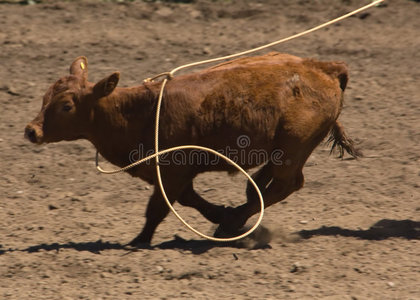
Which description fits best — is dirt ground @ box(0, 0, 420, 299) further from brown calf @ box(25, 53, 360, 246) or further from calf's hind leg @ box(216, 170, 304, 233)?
brown calf @ box(25, 53, 360, 246)

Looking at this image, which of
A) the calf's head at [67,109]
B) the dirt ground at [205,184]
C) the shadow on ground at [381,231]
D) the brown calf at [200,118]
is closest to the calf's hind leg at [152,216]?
the brown calf at [200,118]

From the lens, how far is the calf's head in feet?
19.0

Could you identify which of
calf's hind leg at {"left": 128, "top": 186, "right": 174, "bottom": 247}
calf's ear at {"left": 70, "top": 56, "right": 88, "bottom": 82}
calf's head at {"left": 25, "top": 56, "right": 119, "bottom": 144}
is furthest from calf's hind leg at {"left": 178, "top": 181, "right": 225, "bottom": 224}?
calf's ear at {"left": 70, "top": 56, "right": 88, "bottom": 82}

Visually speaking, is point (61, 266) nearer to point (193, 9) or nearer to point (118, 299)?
point (118, 299)

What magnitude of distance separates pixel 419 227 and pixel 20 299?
323 centimetres

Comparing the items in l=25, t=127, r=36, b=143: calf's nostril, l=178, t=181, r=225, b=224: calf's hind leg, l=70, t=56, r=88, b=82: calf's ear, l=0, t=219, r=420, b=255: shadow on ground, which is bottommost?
l=0, t=219, r=420, b=255: shadow on ground

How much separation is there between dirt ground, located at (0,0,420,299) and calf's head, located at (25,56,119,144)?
91cm

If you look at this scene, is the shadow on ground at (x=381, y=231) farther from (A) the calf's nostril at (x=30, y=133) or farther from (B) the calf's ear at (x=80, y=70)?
(A) the calf's nostril at (x=30, y=133)

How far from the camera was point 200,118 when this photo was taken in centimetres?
585

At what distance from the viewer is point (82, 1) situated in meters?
11.2

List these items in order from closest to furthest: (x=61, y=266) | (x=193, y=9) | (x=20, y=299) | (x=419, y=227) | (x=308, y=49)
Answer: (x=20, y=299) < (x=61, y=266) < (x=419, y=227) < (x=308, y=49) < (x=193, y=9)

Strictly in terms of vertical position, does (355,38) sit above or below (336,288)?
above

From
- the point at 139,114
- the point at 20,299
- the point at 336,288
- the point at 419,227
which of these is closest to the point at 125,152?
the point at 139,114

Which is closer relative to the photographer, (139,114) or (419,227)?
(139,114)
